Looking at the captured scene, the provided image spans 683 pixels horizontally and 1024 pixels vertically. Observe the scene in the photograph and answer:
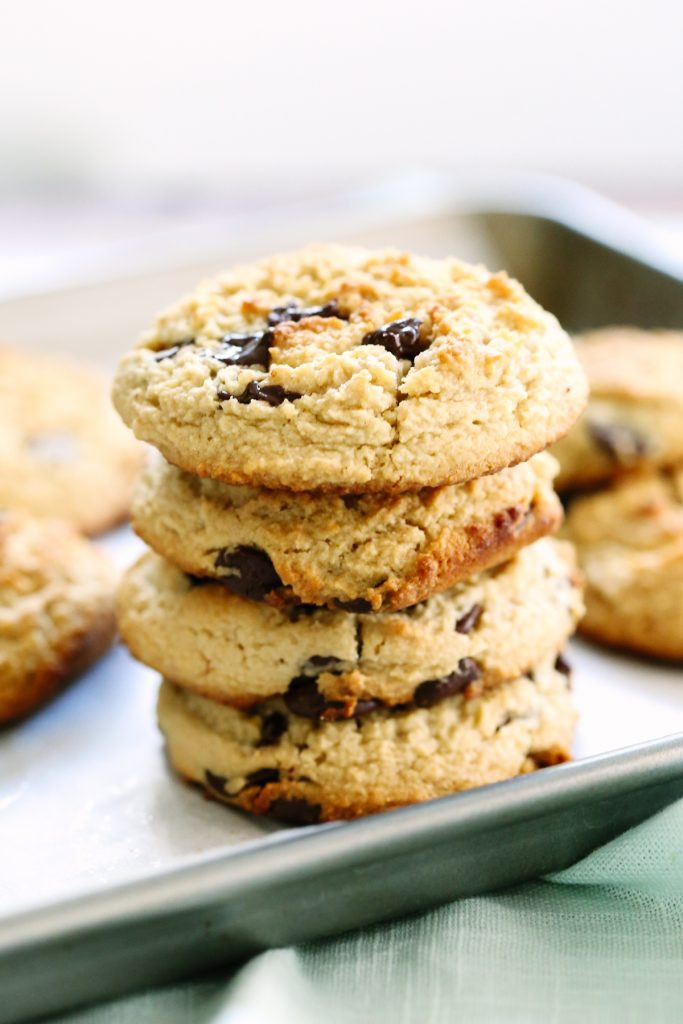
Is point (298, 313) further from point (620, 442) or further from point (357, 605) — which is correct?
point (620, 442)

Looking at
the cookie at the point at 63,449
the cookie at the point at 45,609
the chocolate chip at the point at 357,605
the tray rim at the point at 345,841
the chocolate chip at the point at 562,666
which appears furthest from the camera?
the cookie at the point at 63,449

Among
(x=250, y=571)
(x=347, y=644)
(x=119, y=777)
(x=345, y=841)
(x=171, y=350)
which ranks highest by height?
(x=171, y=350)

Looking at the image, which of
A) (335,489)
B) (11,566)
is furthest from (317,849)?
(11,566)

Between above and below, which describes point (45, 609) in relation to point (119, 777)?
above

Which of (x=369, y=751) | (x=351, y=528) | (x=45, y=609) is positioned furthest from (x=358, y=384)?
(x=45, y=609)

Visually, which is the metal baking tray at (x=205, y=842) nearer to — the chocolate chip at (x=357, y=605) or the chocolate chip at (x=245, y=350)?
the chocolate chip at (x=357, y=605)

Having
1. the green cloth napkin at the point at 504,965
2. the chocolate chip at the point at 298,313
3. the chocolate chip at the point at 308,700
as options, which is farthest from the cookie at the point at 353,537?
the green cloth napkin at the point at 504,965

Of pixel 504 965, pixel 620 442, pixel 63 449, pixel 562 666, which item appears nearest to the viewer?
pixel 504 965
